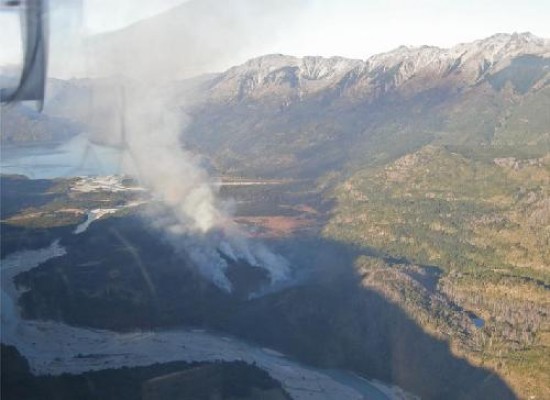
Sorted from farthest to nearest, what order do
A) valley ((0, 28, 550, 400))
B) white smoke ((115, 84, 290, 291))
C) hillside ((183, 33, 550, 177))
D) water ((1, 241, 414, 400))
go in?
1. hillside ((183, 33, 550, 177))
2. white smoke ((115, 84, 290, 291))
3. valley ((0, 28, 550, 400))
4. water ((1, 241, 414, 400))

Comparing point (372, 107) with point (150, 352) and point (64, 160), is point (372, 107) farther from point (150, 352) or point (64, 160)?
point (150, 352)

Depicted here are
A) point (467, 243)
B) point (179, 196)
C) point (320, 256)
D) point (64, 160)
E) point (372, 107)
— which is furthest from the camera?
point (372, 107)

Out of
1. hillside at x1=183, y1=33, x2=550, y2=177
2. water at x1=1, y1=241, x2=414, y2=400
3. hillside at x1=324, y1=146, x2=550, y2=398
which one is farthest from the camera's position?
hillside at x1=183, y1=33, x2=550, y2=177

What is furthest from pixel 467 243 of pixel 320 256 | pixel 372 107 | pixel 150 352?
pixel 372 107

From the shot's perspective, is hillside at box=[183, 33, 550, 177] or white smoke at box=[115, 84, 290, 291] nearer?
white smoke at box=[115, 84, 290, 291]

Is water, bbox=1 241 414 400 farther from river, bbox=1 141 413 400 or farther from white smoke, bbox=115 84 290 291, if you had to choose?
white smoke, bbox=115 84 290 291

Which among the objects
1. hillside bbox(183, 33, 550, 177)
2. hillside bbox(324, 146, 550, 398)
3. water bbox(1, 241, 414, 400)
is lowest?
water bbox(1, 241, 414, 400)

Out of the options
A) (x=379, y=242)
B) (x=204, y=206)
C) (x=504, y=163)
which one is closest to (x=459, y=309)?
(x=379, y=242)

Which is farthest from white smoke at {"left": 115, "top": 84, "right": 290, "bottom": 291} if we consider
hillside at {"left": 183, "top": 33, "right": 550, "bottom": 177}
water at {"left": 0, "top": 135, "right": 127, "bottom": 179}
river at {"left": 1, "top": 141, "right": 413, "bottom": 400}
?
hillside at {"left": 183, "top": 33, "right": 550, "bottom": 177}

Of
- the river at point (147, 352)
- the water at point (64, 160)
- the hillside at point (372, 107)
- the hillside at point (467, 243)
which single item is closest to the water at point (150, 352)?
the river at point (147, 352)

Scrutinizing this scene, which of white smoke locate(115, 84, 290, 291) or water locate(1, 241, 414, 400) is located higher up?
white smoke locate(115, 84, 290, 291)
